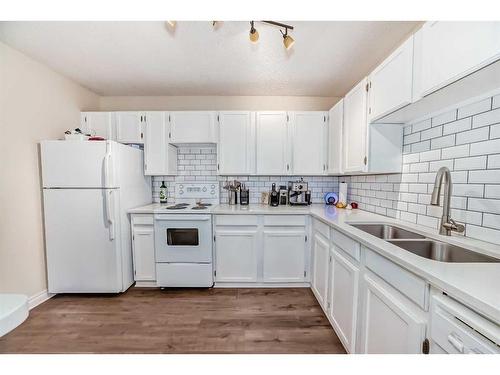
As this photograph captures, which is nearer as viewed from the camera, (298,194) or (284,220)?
(284,220)

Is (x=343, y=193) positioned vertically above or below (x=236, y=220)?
above

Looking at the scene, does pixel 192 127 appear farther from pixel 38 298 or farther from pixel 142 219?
pixel 38 298

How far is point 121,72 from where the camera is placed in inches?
89.5

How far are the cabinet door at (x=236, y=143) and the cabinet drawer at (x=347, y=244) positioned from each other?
4.43 feet

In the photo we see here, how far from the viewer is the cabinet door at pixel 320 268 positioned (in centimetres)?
185

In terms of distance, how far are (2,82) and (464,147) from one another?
3507mm

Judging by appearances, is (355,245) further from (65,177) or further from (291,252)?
(65,177)

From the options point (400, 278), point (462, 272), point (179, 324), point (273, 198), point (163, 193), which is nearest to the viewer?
point (462, 272)

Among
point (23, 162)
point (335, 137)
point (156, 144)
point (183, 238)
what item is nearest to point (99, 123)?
point (156, 144)

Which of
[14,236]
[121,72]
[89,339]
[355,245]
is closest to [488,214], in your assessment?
[355,245]

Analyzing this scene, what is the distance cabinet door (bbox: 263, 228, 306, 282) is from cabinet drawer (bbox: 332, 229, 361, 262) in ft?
2.23

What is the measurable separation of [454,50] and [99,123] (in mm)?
3296

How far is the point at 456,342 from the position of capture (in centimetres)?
65

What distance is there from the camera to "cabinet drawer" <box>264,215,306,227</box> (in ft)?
7.67
